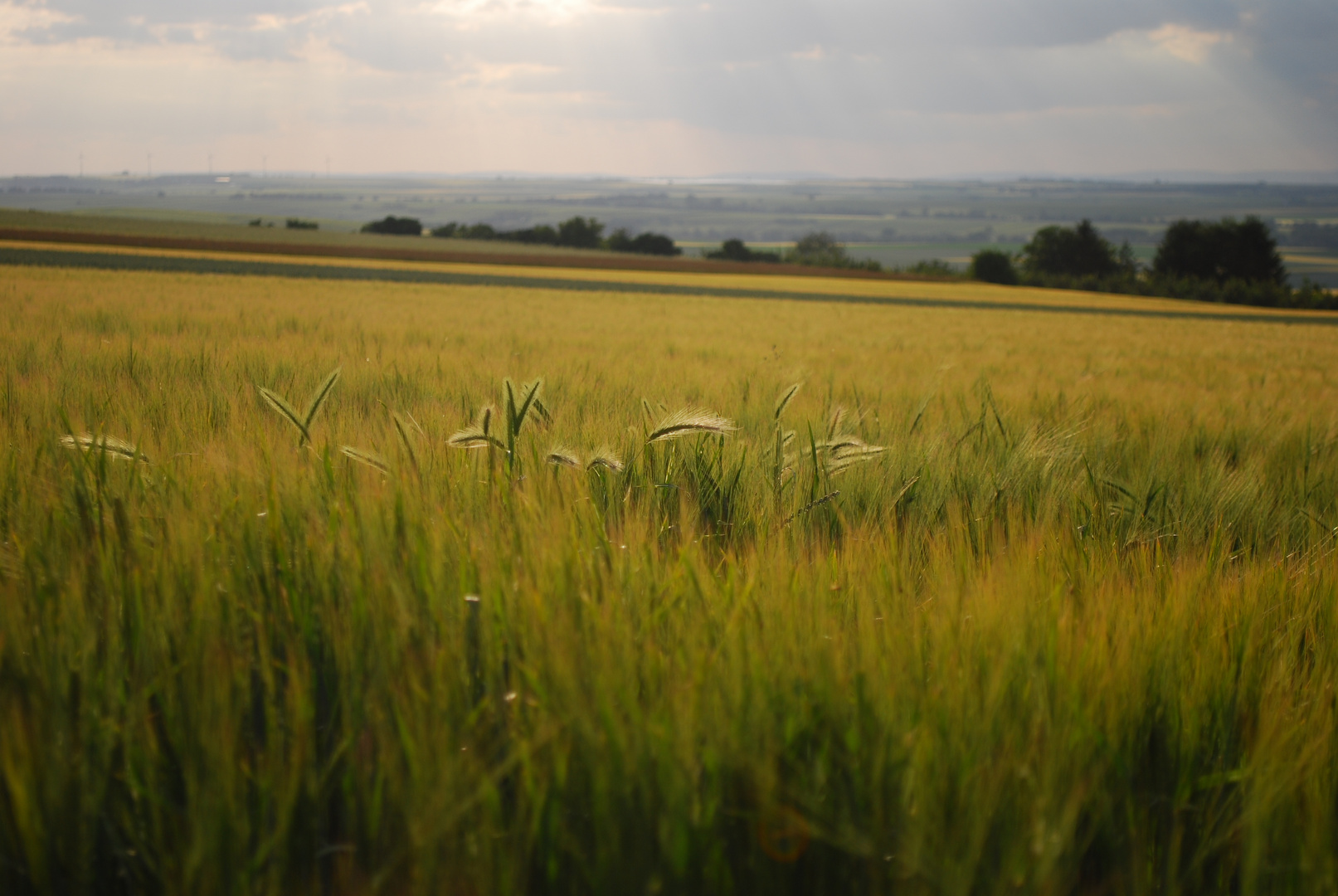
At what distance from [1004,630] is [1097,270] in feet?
244

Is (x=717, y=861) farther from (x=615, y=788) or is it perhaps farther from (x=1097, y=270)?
(x=1097, y=270)

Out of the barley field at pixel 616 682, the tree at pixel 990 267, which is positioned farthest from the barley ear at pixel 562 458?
the tree at pixel 990 267

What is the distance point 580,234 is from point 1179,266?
49707mm

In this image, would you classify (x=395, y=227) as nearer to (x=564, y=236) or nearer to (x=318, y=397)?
(x=564, y=236)

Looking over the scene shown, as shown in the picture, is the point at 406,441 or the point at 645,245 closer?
the point at 406,441

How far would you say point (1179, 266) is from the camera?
6200 cm

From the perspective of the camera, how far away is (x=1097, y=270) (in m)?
64.8

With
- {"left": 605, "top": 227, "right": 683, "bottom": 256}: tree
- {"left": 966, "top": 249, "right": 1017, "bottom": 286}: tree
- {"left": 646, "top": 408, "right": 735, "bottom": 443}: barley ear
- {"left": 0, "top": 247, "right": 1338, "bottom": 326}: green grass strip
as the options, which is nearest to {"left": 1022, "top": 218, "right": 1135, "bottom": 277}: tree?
{"left": 966, "top": 249, "right": 1017, "bottom": 286}: tree

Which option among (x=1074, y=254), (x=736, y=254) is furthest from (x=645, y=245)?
(x=1074, y=254)

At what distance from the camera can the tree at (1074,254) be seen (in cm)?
6525

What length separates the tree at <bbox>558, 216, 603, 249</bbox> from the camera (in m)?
65.9

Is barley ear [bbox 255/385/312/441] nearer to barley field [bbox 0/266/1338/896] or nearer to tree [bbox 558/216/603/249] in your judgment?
barley field [bbox 0/266/1338/896]

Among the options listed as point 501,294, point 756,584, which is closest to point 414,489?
point 756,584

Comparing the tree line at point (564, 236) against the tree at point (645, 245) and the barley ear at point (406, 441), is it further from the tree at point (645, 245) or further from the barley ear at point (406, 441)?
the barley ear at point (406, 441)
